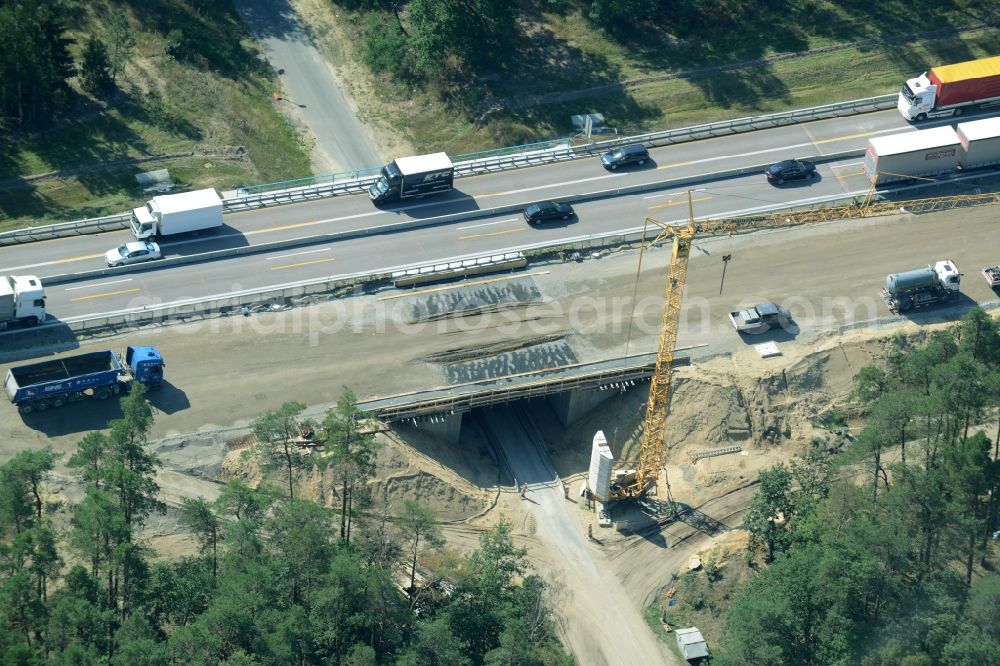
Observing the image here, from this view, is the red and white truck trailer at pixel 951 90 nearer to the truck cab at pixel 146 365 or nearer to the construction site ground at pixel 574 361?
the construction site ground at pixel 574 361

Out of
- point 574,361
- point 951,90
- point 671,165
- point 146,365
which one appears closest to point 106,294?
point 146,365

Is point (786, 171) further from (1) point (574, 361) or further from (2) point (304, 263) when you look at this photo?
(2) point (304, 263)

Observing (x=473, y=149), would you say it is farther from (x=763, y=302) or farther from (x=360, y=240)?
(x=763, y=302)

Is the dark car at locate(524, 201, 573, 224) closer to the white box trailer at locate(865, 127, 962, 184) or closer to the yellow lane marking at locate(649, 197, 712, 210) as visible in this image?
the yellow lane marking at locate(649, 197, 712, 210)

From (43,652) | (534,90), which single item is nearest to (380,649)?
(43,652)

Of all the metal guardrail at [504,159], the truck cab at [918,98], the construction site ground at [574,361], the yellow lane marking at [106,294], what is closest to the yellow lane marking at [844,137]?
the metal guardrail at [504,159]
